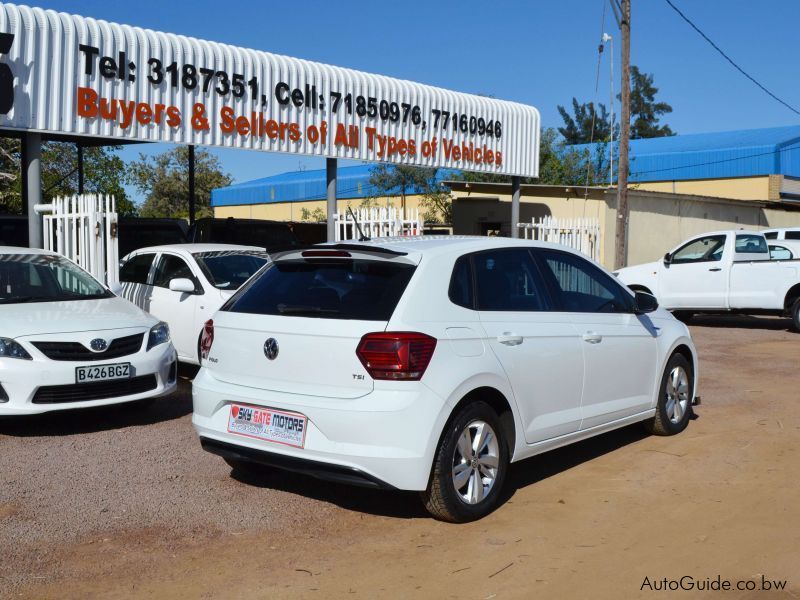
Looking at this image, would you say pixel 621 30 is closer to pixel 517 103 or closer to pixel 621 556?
pixel 517 103

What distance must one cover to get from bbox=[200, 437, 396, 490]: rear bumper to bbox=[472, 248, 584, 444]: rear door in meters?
1.10

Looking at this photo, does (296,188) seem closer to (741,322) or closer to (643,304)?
(741,322)

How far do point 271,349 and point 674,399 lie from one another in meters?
3.89

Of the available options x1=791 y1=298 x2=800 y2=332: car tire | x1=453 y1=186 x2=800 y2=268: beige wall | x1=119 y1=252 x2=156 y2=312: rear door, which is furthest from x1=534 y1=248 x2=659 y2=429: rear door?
x1=453 y1=186 x2=800 y2=268: beige wall

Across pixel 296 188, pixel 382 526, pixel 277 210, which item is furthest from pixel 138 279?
pixel 296 188

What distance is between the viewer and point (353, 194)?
44.0 meters

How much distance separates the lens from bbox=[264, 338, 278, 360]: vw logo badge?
5.24 meters

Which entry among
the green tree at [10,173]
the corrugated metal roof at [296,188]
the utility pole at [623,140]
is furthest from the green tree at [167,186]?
the utility pole at [623,140]

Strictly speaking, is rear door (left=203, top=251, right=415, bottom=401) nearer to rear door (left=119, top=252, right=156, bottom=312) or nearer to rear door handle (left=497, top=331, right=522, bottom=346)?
rear door handle (left=497, top=331, right=522, bottom=346)

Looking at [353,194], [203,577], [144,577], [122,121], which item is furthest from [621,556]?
[353,194]

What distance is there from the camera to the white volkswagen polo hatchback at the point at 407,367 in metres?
4.91

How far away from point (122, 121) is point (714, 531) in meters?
10.6

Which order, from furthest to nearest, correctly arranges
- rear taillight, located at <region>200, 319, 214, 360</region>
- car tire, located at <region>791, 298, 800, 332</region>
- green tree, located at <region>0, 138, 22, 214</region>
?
green tree, located at <region>0, 138, 22, 214</region> < car tire, located at <region>791, 298, 800, 332</region> < rear taillight, located at <region>200, 319, 214, 360</region>

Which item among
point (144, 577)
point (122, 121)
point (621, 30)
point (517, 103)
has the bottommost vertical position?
point (144, 577)
